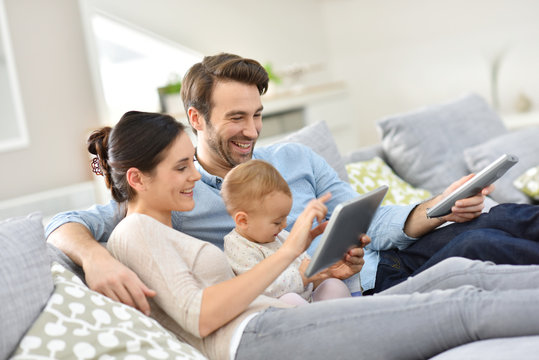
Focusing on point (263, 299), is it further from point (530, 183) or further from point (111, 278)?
point (530, 183)

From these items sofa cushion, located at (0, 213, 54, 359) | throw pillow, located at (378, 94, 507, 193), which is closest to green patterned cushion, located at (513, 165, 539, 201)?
throw pillow, located at (378, 94, 507, 193)

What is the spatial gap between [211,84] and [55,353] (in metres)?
1.04

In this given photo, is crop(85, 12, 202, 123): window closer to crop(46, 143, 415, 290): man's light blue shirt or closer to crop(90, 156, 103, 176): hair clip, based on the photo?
crop(46, 143, 415, 290): man's light blue shirt

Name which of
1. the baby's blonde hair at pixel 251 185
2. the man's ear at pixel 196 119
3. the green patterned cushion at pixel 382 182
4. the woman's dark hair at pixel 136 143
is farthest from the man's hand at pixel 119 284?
the green patterned cushion at pixel 382 182

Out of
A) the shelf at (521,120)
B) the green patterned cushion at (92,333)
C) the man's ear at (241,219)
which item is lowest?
the shelf at (521,120)

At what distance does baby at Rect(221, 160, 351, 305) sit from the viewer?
1621 millimetres

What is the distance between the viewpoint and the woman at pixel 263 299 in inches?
52.8

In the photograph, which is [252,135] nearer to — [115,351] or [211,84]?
[211,84]

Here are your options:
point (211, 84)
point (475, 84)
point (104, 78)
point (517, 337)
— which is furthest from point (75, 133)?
point (517, 337)

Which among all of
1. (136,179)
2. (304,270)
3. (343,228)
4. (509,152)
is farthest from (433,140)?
(136,179)

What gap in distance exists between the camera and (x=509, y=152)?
10.1 ft

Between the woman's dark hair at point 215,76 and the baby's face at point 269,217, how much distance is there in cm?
54

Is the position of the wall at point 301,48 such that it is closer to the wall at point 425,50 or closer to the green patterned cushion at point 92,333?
the wall at point 425,50

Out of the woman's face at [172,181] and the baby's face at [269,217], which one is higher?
the woman's face at [172,181]
